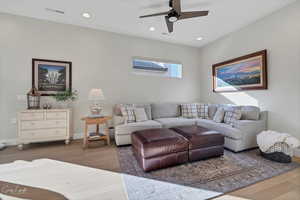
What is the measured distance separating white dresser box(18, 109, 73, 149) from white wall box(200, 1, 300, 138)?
14.5 ft

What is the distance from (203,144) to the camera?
2.27 metres

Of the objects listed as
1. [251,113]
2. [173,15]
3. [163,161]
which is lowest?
[163,161]

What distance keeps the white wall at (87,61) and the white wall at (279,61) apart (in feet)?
5.89

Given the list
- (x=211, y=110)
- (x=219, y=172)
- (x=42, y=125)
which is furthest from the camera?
(x=211, y=110)

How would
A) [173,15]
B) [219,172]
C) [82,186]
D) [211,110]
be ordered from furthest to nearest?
1. [211,110]
2. [173,15]
3. [219,172]
4. [82,186]

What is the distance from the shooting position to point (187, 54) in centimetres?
483

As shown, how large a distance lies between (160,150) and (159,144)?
0.09m

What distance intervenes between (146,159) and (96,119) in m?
1.65

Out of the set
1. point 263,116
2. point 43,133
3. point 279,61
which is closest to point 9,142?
point 43,133

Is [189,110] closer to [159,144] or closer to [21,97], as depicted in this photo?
[159,144]

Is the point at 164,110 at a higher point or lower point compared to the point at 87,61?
lower

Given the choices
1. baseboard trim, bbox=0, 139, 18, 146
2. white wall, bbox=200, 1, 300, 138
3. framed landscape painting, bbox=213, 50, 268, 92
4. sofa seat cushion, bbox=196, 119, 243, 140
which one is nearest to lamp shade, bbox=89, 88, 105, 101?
baseboard trim, bbox=0, 139, 18, 146

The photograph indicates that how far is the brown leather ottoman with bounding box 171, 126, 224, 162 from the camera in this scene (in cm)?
222

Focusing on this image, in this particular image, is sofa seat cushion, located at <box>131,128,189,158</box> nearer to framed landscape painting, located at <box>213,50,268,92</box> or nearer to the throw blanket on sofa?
the throw blanket on sofa
